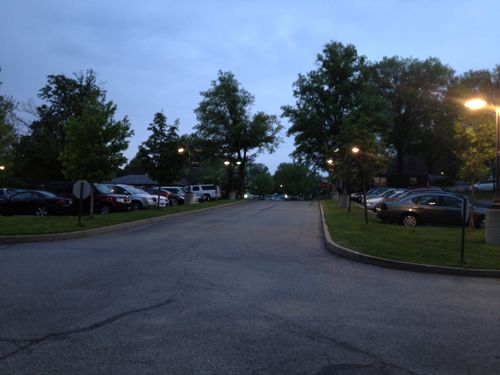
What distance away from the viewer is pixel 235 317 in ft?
19.2

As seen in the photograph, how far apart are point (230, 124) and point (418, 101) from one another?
26.7m

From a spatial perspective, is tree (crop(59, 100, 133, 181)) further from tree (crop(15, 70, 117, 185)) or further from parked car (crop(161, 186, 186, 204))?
tree (crop(15, 70, 117, 185))

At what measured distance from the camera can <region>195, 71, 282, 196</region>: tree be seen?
188 ft

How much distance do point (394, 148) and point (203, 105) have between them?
31129mm

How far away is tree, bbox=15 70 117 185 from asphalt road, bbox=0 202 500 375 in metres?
51.0

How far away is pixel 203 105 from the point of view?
58.2m

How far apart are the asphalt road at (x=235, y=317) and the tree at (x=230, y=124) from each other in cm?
4711

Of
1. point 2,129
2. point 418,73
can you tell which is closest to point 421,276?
point 2,129

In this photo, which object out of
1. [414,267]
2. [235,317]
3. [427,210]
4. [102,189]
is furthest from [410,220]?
[102,189]

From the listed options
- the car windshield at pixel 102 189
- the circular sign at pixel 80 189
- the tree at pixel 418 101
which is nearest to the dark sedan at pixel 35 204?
the car windshield at pixel 102 189

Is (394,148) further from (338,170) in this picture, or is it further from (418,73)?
(338,170)

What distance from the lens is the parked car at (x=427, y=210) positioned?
19094mm

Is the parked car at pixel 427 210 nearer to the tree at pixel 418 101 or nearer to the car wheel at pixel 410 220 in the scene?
the car wheel at pixel 410 220

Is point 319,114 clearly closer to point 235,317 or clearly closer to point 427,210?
point 427,210
